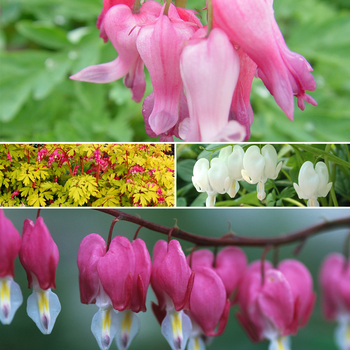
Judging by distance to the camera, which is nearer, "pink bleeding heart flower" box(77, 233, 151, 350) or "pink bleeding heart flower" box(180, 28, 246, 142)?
"pink bleeding heart flower" box(180, 28, 246, 142)

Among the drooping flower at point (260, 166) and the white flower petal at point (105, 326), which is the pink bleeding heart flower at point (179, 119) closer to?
the drooping flower at point (260, 166)

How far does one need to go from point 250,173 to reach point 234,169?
0.10ft

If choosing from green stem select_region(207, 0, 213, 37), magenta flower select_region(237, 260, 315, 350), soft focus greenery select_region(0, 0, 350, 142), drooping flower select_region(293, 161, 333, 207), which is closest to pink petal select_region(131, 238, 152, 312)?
magenta flower select_region(237, 260, 315, 350)

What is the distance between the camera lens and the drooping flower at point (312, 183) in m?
0.80

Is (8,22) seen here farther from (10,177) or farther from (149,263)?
(149,263)

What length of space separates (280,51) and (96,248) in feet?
1.66

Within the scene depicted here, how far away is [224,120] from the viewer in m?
0.63

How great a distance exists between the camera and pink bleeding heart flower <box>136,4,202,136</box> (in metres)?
0.65

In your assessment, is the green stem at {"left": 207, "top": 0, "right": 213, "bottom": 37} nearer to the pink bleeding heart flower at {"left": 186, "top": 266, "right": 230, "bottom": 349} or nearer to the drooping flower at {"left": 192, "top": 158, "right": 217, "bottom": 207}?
the drooping flower at {"left": 192, "top": 158, "right": 217, "bottom": 207}

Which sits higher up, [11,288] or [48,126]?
[11,288]

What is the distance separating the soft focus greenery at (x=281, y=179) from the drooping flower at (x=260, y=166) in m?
0.02

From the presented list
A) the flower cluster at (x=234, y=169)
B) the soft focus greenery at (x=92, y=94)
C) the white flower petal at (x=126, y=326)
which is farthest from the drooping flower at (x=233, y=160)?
the soft focus greenery at (x=92, y=94)

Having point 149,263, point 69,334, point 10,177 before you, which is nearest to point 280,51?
point 149,263

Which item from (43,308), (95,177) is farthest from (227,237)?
(43,308)
